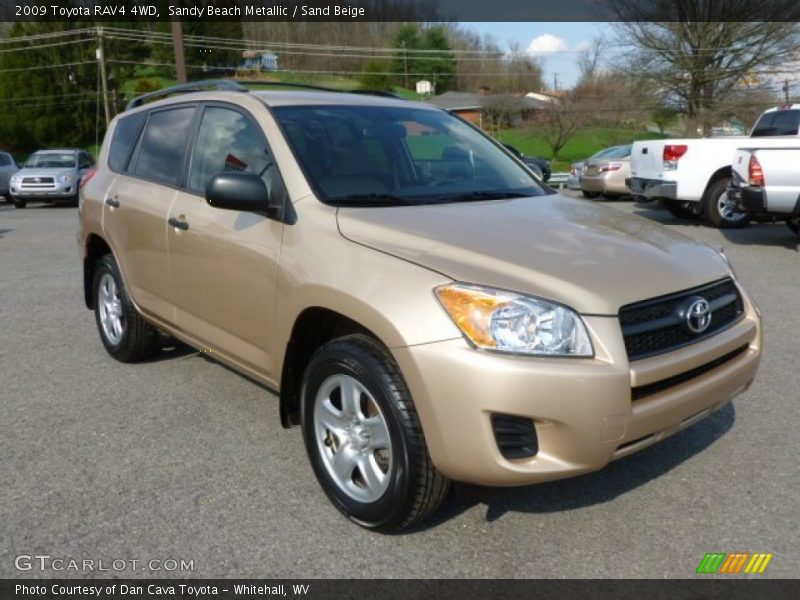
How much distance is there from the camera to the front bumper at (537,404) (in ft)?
→ 8.09

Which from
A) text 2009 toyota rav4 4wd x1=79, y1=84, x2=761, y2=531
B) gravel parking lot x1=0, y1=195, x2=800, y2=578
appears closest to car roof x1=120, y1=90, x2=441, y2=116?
text 2009 toyota rav4 4wd x1=79, y1=84, x2=761, y2=531

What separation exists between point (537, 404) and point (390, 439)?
0.59m

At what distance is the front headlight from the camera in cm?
252

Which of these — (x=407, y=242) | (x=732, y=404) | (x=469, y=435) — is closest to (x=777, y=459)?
(x=732, y=404)

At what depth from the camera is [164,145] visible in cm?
450

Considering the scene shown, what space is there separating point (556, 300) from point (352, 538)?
1263mm

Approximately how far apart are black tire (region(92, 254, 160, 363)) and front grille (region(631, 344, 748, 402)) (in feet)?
11.1

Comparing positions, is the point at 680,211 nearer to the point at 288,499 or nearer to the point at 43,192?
the point at 288,499

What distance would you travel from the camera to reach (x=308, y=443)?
319 cm

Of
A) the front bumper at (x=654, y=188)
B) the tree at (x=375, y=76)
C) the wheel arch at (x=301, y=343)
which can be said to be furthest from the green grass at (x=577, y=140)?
the wheel arch at (x=301, y=343)

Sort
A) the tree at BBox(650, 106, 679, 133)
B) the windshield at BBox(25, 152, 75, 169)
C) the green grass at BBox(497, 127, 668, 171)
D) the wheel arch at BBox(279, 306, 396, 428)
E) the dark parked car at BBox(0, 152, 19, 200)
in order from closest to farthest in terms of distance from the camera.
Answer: the wheel arch at BBox(279, 306, 396, 428)
the windshield at BBox(25, 152, 75, 169)
the dark parked car at BBox(0, 152, 19, 200)
the tree at BBox(650, 106, 679, 133)
the green grass at BBox(497, 127, 668, 171)

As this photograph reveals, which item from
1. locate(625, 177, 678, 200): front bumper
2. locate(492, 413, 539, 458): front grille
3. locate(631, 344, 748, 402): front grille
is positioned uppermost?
locate(625, 177, 678, 200): front bumper

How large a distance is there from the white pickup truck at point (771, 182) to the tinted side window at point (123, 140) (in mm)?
7753

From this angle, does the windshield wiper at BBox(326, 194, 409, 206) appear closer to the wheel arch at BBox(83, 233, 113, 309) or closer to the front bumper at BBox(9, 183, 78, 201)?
the wheel arch at BBox(83, 233, 113, 309)
